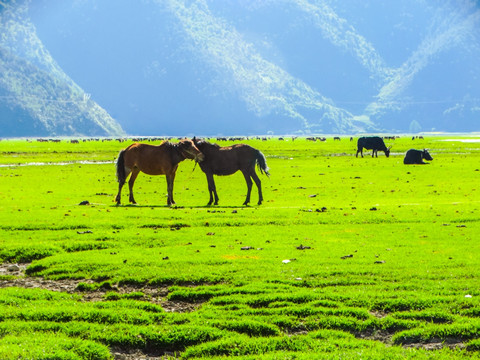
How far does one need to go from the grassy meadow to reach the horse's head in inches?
157

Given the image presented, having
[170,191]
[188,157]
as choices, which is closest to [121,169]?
[170,191]

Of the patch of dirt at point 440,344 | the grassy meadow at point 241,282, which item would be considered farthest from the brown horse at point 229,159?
the patch of dirt at point 440,344

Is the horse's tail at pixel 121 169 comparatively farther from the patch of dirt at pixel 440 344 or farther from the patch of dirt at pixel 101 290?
the patch of dirt at pixel 440 344

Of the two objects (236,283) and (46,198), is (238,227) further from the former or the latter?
(46,198)

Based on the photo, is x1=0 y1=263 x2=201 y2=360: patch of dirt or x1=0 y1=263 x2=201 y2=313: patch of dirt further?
x1=0 y1=263 x2=201 y2=313: patch of dirt

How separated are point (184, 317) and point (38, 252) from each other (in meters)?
8.50

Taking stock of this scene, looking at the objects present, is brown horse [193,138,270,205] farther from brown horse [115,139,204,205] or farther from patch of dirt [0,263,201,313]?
patch of dirt [0,263,201,313]

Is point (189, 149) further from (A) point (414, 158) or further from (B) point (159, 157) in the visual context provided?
(A) point (414, 158)

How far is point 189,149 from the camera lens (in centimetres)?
3272

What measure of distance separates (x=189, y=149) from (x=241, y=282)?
18.1 metres

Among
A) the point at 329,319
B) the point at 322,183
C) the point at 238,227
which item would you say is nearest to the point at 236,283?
the point at 329,319

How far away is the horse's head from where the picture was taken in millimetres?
32688

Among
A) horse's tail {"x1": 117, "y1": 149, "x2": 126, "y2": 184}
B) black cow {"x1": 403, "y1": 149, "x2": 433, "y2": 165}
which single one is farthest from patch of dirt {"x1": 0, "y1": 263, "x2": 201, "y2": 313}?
black cow {"x1": 403, "y1": 149, "x2": 433, "y2": 165}

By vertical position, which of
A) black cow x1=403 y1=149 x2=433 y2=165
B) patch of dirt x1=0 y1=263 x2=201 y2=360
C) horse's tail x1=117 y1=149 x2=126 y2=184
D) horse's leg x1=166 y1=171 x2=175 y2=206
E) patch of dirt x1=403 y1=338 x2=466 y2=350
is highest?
black cow x1=403 y1=149 x2=433 y2=165
